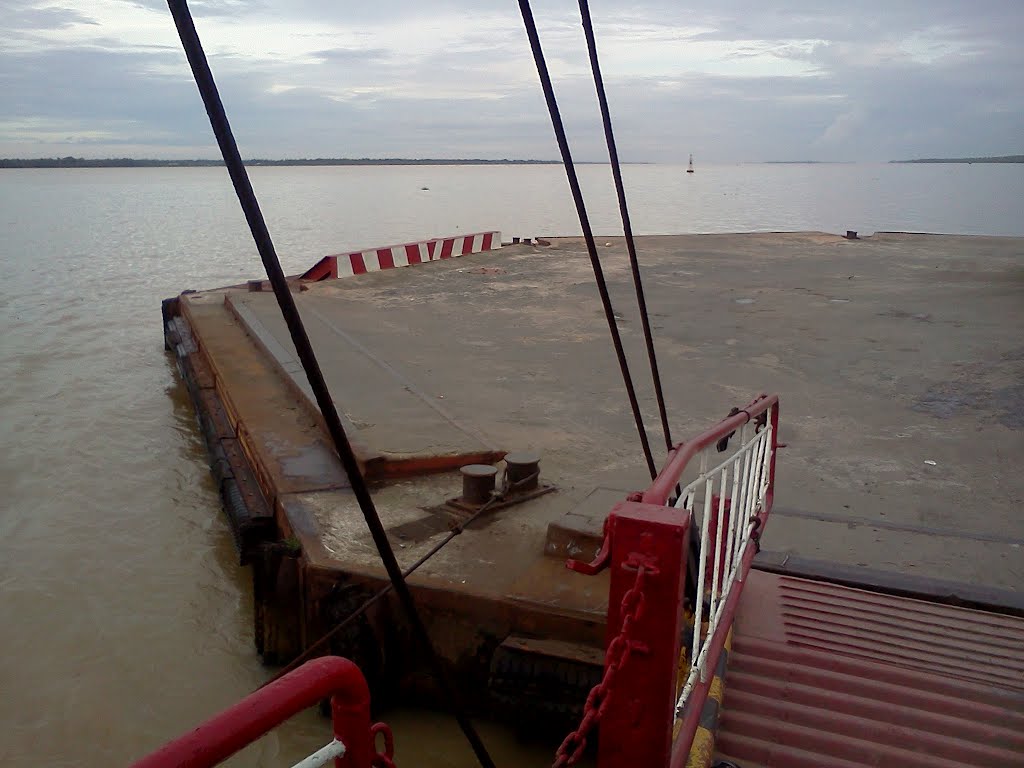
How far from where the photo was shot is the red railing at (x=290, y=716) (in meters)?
1.18

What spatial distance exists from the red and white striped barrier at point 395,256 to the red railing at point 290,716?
1412 cm

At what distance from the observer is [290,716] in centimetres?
133

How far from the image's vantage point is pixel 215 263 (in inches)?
1027

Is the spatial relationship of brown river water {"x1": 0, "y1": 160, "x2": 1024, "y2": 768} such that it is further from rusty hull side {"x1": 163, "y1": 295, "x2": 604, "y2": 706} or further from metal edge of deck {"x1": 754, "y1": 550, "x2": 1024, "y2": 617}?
metal edge of deck {"x1": 754, "y1": 550, "x2": 1024, "y2": 617}

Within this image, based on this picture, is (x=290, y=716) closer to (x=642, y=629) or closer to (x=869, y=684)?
(x=642, y=629)

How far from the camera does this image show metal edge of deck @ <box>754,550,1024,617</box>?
13.0 feet

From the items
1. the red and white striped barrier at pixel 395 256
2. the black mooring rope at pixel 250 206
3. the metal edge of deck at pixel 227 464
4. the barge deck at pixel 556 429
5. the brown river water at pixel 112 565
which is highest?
the black mooring rope at pixel 250 206

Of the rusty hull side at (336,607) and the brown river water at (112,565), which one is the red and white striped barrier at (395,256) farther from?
the rusty hull side at (336,607)

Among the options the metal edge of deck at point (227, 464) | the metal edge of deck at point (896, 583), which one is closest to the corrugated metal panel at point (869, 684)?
the metal edge of deck at point (896, 583)

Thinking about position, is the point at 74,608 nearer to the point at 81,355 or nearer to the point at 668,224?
the point at 81,355

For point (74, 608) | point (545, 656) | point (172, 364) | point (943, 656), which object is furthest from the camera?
point (172, 364)

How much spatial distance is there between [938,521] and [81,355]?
13062mm

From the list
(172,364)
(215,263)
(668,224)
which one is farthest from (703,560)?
(668,224)

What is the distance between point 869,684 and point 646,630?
65.2 inches
